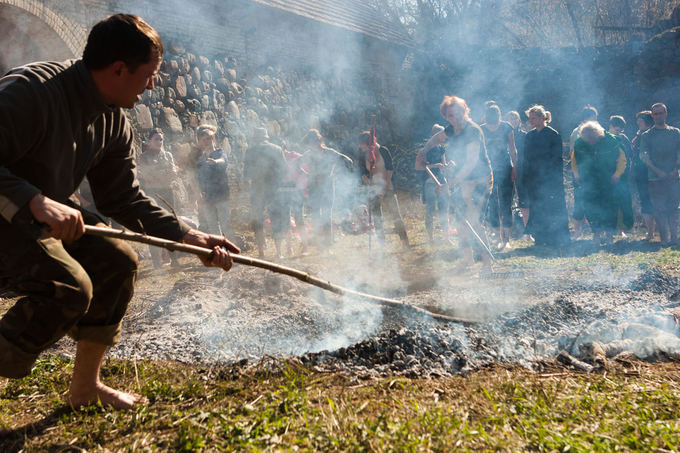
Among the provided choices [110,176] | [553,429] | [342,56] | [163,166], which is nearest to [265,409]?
[553,429]

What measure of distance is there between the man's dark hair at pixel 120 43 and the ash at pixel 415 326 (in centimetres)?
193

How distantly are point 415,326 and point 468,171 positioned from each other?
9.44 ft

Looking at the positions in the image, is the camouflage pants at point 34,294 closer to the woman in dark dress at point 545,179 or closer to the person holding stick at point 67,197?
the person holding stick at point 67,197

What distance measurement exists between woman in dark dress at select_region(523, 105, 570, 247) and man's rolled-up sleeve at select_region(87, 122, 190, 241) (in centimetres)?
667

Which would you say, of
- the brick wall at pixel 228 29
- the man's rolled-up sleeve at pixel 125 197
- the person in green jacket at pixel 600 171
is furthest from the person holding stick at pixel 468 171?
the brick wall at pixel 228 29

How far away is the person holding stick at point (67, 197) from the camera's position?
1.99m

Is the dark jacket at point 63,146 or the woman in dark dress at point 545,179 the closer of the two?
the dark jacket at point 63,146

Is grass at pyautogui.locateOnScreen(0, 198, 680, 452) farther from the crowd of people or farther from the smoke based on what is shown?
the crowd of people

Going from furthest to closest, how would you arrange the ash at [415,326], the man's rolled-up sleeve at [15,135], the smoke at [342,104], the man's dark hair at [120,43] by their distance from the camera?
the smoke at [342,104], the ash at [415,326], the man's dark hair at [120,43], the man's rolled-up sleeve at [15,135]

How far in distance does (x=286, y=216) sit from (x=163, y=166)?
216 centimetres

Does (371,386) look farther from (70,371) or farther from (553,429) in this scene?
(70,371)

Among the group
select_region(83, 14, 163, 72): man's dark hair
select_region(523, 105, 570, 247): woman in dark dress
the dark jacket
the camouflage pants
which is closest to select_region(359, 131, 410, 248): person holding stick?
select_region(523, 105, 570, 247): woman in dark dress

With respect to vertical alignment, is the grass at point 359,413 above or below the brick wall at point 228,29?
below

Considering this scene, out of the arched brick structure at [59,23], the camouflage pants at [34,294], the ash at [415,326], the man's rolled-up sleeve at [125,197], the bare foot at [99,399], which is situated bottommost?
the ash at [415,326]
